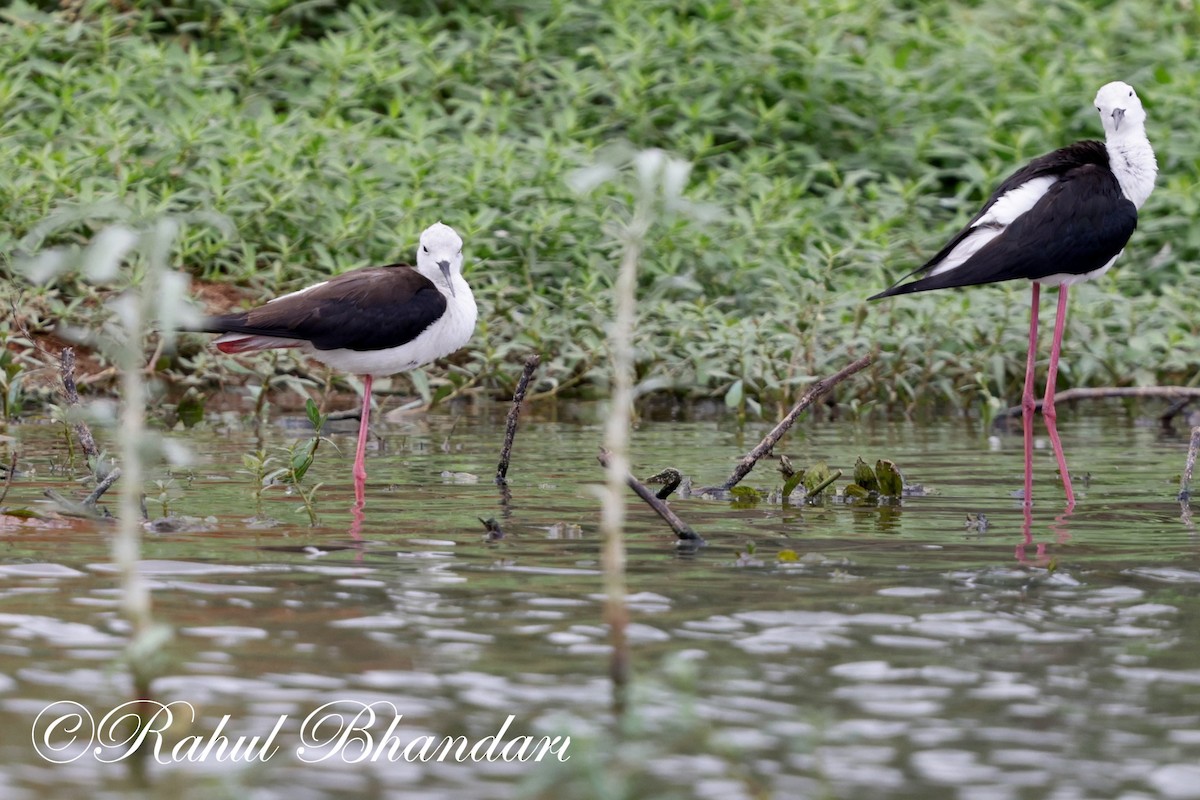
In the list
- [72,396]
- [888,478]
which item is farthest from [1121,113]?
[72,396]

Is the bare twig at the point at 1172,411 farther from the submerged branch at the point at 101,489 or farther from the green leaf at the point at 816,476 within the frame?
the submerged branch at the point at 101,489

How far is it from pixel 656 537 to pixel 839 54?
795cm

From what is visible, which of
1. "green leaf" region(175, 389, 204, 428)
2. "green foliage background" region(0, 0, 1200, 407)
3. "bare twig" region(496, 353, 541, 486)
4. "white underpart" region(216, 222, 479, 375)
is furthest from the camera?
"green foliage background" region(0, 0, 1200, 407)

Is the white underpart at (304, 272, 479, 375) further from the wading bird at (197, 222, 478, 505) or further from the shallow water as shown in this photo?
the shallow water

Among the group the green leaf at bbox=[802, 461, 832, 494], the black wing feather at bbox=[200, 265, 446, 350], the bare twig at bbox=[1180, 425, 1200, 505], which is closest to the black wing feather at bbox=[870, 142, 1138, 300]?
the green leaf at bbox=[802, 461, 832, 494]

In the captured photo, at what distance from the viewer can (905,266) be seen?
11.3m

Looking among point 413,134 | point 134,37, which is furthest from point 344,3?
point 413,134

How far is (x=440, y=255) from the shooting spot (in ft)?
24.9

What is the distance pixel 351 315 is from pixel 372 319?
0.09 m

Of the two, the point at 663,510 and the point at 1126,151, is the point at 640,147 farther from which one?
the point at 663,510

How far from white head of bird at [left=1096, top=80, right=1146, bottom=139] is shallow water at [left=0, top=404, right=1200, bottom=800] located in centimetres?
176

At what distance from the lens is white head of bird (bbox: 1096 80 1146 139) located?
7715 mm

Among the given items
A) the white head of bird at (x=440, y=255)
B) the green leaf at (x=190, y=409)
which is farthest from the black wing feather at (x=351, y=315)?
the green leaf at (x=190, y=409)

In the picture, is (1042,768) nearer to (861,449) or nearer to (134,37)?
(861,449)
